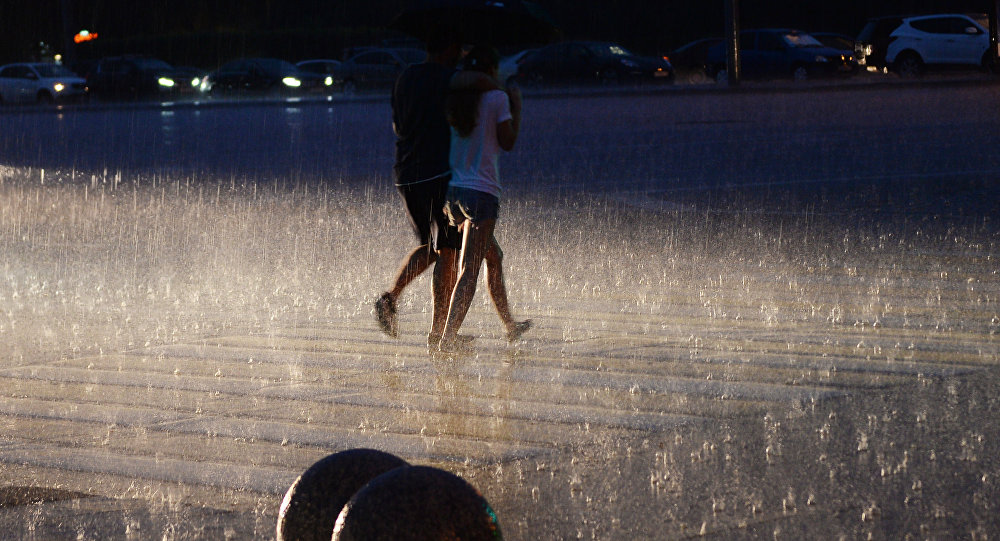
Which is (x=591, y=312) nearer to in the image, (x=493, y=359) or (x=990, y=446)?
(x=493, y=359)

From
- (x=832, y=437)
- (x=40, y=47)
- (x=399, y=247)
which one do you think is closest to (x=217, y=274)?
(x=399, y=247)

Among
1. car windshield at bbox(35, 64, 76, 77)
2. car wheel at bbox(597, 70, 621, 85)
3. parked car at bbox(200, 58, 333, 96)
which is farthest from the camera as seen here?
car windshield at bbox(35, 64, 76, 77)

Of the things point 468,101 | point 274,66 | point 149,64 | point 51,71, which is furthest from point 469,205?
point 51,71

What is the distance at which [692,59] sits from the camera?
3841 cm

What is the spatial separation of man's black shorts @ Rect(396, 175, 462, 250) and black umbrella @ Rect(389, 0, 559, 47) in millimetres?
678

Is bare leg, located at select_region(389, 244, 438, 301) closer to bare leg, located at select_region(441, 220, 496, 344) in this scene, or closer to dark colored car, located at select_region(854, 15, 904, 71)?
bare leg, located at select_region(441, 220, 496, 344)

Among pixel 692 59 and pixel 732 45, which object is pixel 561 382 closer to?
pixel 732 45

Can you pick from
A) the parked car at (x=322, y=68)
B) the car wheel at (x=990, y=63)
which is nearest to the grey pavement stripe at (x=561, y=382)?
the car wheel at (x=990, y=63)

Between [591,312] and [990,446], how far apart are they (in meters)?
2.86

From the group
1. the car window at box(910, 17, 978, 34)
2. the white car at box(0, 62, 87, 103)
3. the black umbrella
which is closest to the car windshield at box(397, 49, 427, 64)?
the white car at box(0, 62, 87, 103)

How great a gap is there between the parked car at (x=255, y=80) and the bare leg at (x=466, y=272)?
31.8 m

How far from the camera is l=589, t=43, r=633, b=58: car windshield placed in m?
35.0

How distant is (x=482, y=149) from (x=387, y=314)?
0.97 m

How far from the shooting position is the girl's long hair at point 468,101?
5.75m
